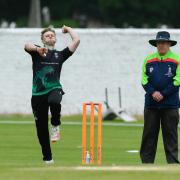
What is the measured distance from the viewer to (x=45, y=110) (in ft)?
45.9

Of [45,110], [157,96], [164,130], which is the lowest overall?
[164,130]

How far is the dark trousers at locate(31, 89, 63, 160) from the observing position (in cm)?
1386

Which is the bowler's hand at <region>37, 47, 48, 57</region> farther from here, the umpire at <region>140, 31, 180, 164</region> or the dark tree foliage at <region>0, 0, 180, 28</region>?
the dark tree foliage at <region>0, 0, 180, 28</region>

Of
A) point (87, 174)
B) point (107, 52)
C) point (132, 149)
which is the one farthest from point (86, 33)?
point (87, 174)

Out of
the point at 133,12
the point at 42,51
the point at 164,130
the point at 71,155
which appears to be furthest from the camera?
the point at 133,12

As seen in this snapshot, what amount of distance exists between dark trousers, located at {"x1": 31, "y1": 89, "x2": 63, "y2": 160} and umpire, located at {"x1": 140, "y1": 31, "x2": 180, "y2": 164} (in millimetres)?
1270

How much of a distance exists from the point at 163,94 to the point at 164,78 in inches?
9.2

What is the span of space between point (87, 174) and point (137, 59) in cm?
1808

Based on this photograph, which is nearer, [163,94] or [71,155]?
[163,94]

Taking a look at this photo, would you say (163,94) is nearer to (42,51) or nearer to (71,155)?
(42,51)

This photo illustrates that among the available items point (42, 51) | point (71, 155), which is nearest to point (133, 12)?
point (71, 155)

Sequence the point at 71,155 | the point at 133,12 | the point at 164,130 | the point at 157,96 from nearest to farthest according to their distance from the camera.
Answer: the point at 157,96, the point at 164,130, the point at 71,155, the point at 133,12

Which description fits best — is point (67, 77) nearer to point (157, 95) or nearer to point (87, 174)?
point (157, 95)

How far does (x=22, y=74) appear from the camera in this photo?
29297 mm
